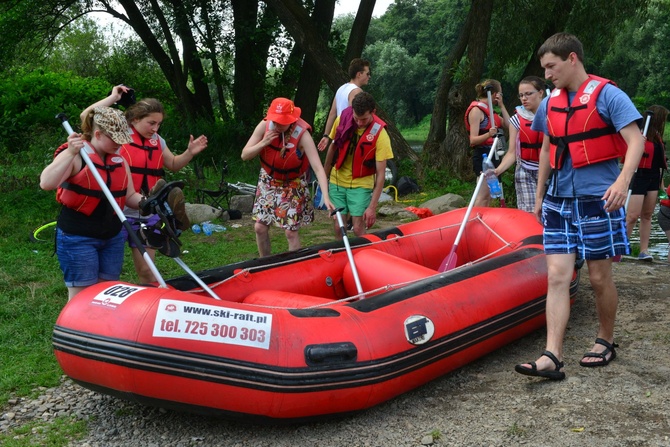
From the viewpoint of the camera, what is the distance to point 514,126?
201 inches

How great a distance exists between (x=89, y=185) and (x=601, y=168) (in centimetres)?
245

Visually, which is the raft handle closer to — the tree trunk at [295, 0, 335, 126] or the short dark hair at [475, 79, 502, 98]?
the short dark hair at [475, 79, 502, 98]

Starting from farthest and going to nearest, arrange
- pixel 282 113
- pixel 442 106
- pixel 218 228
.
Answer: pixel 442 106
pixel 218 228
pixel 282 113

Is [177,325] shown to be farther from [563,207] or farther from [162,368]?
[563,207]

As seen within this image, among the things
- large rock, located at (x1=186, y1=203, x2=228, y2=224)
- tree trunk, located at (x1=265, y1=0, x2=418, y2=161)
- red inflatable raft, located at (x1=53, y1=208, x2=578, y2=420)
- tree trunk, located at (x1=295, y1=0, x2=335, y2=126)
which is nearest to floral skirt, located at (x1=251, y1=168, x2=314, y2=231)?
red inflatable raft, located at (x1=53, y1=208, x2=578, y2=420)

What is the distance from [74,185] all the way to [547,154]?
234cm

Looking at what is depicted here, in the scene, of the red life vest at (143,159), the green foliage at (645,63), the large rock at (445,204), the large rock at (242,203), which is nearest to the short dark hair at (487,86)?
the red life vest at (143,159)

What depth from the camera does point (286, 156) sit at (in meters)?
4.65

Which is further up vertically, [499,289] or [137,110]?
[137,110]

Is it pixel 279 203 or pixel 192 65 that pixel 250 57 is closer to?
pixel 192 65

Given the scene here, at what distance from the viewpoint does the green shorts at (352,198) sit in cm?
515

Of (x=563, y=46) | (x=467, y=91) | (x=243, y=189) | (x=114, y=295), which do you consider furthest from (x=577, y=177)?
(x=467, y=91)

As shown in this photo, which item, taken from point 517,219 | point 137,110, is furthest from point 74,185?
point 517,219

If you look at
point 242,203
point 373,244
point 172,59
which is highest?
point 172,59
